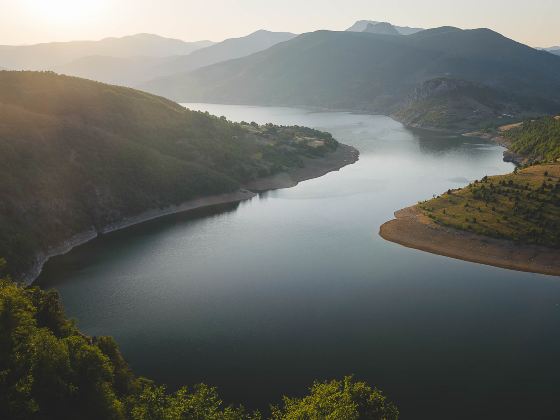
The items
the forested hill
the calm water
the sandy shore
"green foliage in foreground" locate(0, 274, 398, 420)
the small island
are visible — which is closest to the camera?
"green foliage in foreground" locate(0, 274, 398, 420)

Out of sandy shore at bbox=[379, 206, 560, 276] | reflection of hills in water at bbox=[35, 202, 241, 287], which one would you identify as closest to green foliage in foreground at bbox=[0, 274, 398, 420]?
reflection of hills in water at bbox=[35, 202, 241, 287]

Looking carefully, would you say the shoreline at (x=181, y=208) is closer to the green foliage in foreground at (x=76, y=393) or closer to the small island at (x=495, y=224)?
the green foliage in foreground at (x=76, y=393)

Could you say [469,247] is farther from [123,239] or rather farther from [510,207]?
[123,239]

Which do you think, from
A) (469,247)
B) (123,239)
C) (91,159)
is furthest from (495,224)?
(91,159)

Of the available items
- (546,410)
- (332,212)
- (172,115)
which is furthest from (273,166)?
(546,410)

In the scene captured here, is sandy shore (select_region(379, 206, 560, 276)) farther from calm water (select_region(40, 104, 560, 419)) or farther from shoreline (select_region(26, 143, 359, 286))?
shoreline (select_region(26, 143, 359, 286))

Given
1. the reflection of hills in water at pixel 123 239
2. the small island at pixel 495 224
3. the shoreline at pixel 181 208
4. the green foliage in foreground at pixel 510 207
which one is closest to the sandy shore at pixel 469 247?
the small island at pixel 495 224
